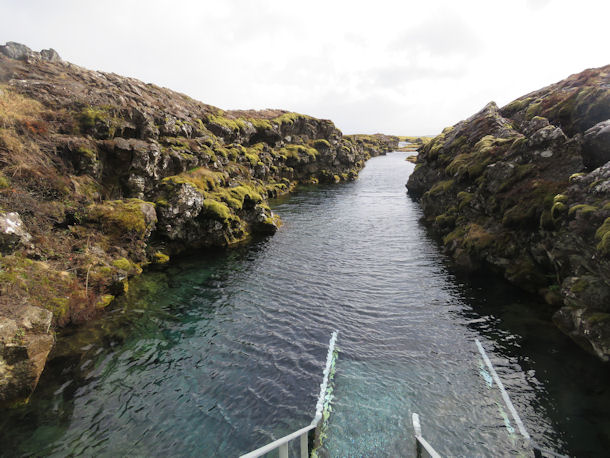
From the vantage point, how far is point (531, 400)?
13367 millimetres

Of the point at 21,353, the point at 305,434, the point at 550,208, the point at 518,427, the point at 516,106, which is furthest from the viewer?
the point at 516,106

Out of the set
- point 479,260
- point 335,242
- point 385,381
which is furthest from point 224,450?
point 335,242

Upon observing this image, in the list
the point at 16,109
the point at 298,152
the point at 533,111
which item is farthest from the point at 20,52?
the point at 298,152

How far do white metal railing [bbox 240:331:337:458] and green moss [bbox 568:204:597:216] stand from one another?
668 inches

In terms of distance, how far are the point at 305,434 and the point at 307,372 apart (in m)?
5.96

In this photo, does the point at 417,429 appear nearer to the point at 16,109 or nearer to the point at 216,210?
the point at 216,210

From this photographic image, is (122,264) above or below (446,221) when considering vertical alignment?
above

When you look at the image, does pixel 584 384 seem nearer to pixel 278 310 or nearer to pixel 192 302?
pixel 278 310

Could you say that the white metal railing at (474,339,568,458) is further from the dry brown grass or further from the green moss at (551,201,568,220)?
the dry brown grass

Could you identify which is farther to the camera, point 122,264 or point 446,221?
point 446,221

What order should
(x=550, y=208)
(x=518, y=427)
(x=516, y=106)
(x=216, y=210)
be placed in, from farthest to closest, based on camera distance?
(x=516, y=106)
(x=216, y=210)
(x=550, y=208)
(x=518, y=427)

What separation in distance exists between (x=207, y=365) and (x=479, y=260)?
24.2 m

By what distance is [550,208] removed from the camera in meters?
23.0

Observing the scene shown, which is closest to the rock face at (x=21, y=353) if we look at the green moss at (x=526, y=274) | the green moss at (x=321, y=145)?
the green moss at (x=526, y=274)
